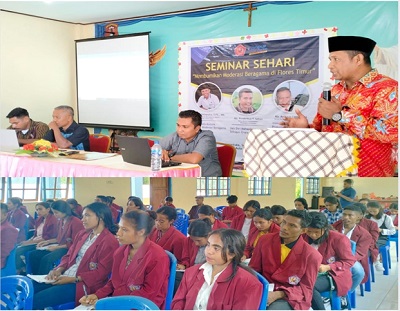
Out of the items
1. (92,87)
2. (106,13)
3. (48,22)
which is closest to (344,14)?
(106,13)

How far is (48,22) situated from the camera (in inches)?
283

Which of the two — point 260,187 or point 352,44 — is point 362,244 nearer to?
point 260,187

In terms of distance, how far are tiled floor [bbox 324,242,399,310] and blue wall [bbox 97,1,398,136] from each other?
12.4ft

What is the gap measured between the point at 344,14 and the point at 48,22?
4.12 metres

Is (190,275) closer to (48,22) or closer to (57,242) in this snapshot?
(57,242)

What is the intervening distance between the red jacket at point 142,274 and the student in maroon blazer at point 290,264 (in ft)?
0.98

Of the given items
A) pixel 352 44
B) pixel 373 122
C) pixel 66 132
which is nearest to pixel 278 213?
pixel 373 122

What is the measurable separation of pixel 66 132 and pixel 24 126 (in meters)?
0.70

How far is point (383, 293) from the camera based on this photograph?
5.42 ft

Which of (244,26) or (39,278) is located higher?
(244,26)

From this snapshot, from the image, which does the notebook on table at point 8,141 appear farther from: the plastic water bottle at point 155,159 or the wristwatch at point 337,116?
the wristwatch at point 337,116

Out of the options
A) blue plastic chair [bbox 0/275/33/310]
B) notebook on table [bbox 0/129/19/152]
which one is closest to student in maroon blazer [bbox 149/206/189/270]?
blue plastic chair [bbox 0/275/33/310]

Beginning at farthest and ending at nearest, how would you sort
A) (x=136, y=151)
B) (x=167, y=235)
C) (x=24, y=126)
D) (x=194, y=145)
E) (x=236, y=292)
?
(x=24, y=126) < (x=194, y=145) < (x=136, y=151) < (x=167, y=235) < (x=236, y=292)

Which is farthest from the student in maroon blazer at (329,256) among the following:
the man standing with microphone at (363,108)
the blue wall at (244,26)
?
the blue wall at (244,26)
